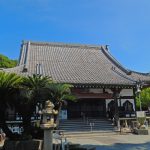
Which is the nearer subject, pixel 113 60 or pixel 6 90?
pixel 6 90

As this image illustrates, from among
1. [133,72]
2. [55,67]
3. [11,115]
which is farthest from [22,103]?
[133,72]

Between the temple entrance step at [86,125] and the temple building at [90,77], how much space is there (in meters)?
1.41

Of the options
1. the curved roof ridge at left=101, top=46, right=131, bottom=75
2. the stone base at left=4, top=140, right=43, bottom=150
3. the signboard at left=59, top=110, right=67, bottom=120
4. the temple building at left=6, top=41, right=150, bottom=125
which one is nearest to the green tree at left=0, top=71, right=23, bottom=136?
the stone base at left=4, top=140, right=43, bottom=150

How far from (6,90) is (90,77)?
45.2 feet

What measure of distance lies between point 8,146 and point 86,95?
1464cm

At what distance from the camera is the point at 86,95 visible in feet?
96.0

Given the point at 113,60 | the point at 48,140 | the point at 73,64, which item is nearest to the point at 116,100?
the point at 73,64

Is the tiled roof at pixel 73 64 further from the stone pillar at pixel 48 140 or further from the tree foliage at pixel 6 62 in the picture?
the tree foliage at pixel 6 62

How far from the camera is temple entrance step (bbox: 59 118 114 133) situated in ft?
84.9

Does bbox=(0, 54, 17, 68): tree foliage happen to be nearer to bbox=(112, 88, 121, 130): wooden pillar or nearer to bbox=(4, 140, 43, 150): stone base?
bbox=(112, 88, 121, 130): wooden pillar

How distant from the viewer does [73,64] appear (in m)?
33.2

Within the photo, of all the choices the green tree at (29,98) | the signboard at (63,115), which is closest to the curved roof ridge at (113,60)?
the signboard at (63,115)

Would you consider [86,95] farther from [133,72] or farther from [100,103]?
[133,72]

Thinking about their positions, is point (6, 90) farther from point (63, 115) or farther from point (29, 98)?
point (63, 115)
